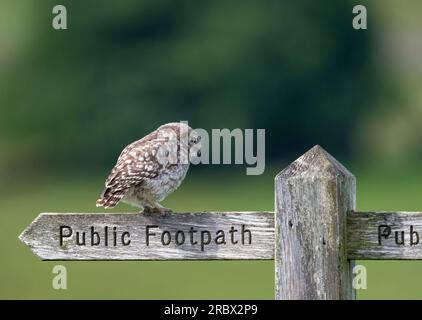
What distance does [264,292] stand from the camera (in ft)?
61.3

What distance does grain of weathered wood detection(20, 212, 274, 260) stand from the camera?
20.2ft

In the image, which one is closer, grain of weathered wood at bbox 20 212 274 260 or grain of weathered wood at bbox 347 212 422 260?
grain of weathered wood at bbox 347 212 422 260

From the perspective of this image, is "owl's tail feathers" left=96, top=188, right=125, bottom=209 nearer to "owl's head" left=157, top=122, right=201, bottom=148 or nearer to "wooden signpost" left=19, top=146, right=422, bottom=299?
"owl's head" left=157, top=122, right=201, bottom=148

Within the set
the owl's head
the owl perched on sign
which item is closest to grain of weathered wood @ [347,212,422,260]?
the owl perched on sign

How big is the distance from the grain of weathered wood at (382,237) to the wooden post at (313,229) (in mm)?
48

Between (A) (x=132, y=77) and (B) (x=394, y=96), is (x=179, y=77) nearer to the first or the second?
(A) (x=132, y=77)

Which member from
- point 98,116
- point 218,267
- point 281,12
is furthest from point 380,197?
point 281,12

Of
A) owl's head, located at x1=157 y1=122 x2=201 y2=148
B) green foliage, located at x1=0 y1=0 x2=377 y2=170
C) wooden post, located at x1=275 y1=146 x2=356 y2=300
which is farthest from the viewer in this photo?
green foliage, located at x1=0 y1=0 x2=377 y2=170

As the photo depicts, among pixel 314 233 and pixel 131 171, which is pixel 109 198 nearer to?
pixel 131 171

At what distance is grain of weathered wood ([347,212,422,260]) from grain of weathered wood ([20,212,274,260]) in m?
0.39

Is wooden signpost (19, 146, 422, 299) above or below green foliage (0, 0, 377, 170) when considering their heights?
above

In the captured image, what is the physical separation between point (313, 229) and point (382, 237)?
28 cm

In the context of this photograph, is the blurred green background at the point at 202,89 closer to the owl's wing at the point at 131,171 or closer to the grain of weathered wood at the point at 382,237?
the owl's wing at the point at 131,171

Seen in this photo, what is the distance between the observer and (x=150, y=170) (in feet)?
25.3
